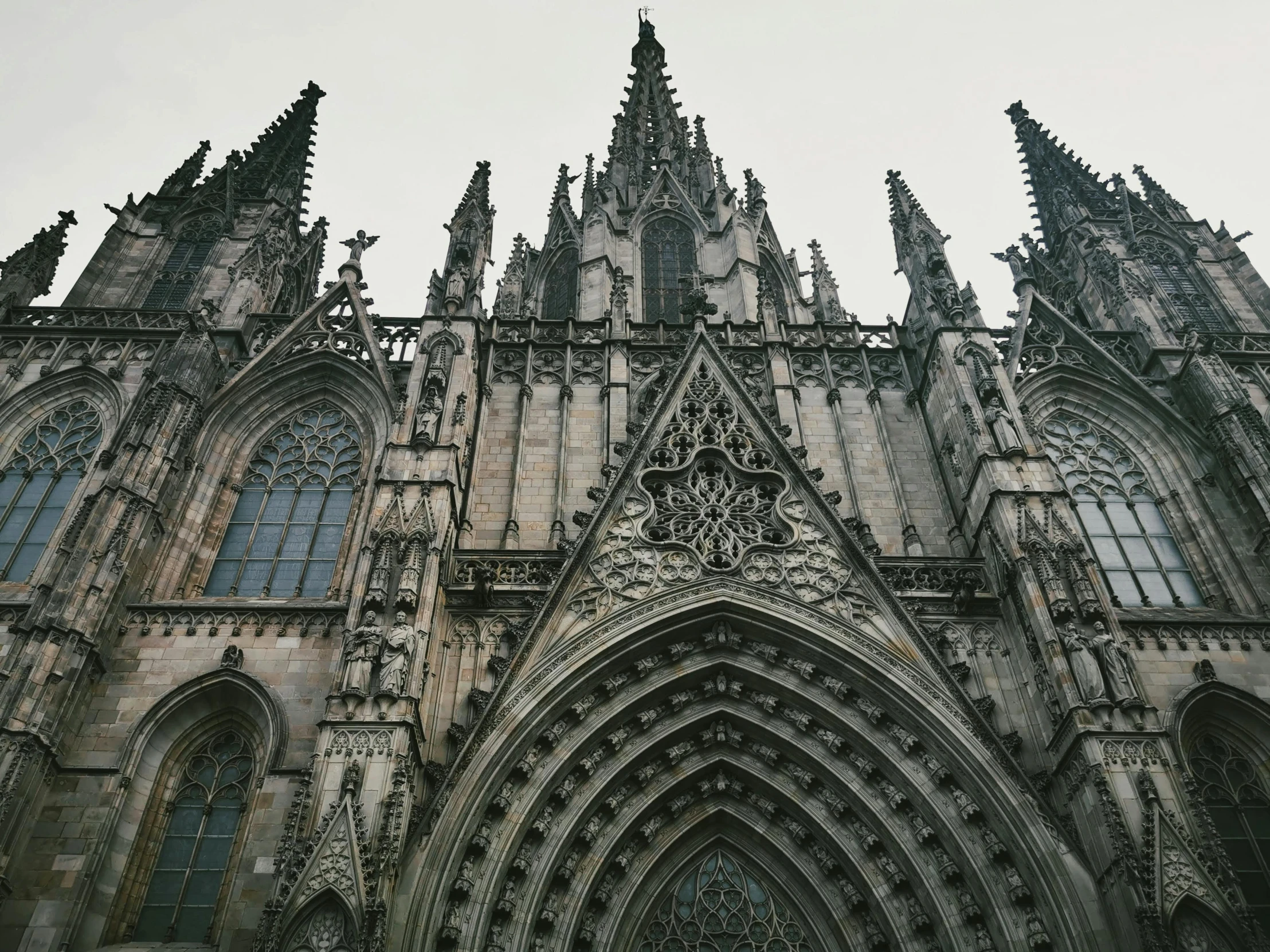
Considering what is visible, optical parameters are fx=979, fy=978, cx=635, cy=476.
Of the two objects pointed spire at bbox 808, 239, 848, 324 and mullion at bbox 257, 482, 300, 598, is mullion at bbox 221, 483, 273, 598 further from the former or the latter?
pointed spire at bbox 808, 239, 848, 324

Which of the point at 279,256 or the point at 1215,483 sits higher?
the point at 279,256

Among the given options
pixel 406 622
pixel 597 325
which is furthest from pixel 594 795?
pixel 597 325

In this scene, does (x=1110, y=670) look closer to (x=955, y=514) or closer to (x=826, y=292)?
(x=955, y=514)

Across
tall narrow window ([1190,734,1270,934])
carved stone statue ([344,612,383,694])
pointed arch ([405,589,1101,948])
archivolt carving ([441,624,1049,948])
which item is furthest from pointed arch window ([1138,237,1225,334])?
carved stone statue ([344,612,383,694])

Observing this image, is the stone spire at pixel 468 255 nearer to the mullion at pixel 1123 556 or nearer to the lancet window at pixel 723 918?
the lancet window at pixel 723 918

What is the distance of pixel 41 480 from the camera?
17500 millimetres

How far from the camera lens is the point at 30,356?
1938 centimetres

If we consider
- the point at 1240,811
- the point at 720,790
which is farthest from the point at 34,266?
the point at 1240,811

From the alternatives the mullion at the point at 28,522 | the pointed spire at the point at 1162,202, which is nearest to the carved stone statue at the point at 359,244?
the mullion at the point at 28,522

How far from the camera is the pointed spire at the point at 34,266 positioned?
20.9 meters

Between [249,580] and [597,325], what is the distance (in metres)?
8.72

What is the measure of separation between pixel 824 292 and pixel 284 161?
1584 centimetres

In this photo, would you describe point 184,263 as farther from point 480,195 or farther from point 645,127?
point 645,127

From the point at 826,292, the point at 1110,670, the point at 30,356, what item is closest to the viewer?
the point at 1110,670
